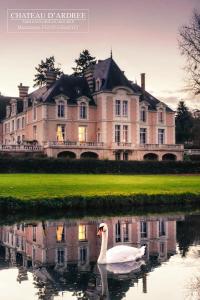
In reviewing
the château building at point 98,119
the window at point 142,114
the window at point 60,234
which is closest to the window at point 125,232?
the window at point 60,234

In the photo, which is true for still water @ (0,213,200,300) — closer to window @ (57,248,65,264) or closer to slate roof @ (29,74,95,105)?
window @ (57,248,65,264)

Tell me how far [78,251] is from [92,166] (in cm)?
2691

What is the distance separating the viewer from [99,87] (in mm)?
51562

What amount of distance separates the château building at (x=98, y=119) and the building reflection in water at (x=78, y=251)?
98.2ft

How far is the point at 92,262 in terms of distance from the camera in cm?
1201

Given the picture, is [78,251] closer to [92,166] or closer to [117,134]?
[92,166]

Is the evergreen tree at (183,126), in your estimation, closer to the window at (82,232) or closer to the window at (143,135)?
the window at (143,135)

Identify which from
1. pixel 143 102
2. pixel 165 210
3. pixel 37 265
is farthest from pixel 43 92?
pixel 37 265

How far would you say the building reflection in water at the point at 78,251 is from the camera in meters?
9.88

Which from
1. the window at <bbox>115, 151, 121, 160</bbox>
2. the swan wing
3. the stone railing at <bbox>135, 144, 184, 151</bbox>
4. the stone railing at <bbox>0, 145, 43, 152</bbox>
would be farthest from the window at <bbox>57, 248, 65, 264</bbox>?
the stone railing at <bbox>135, 144, 184, 151</bbox>

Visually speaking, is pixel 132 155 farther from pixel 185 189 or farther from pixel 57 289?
pixel 57 289

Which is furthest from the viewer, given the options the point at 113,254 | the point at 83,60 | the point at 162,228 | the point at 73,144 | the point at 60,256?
the point at 83,60

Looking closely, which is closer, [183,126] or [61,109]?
[61,109]

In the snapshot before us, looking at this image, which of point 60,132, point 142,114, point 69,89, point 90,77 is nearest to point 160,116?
point 142,114
